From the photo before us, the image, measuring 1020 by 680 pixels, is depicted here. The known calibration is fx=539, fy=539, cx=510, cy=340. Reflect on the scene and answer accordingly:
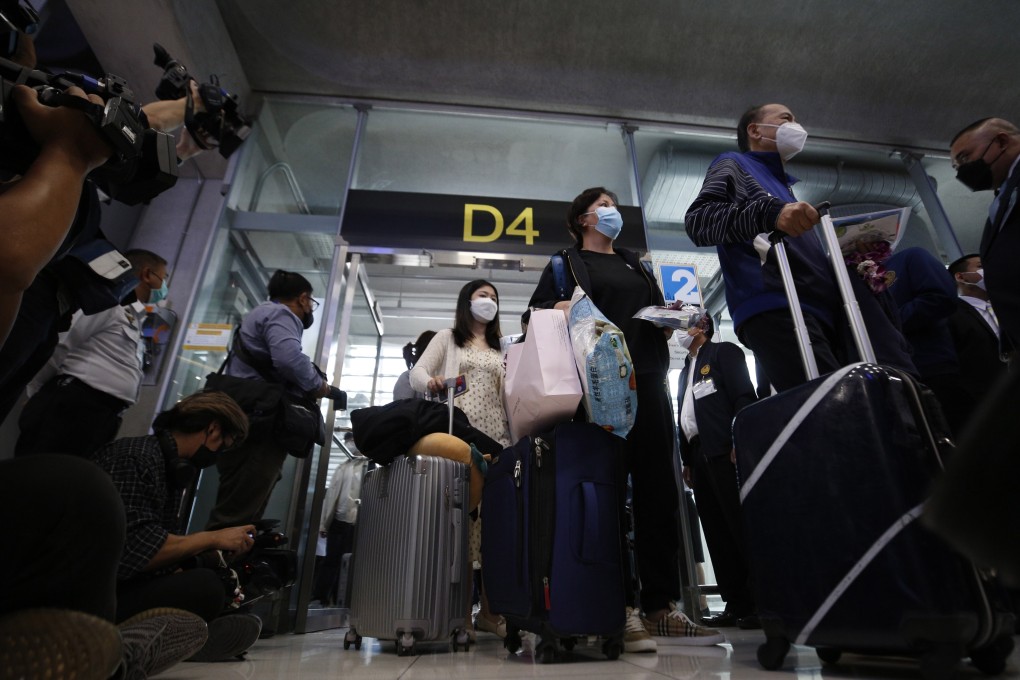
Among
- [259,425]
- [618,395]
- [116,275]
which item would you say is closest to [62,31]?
[259,425]

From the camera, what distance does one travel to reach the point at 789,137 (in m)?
1.73

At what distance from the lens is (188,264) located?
149 inches

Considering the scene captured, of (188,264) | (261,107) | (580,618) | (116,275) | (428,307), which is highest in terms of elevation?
(261,107)

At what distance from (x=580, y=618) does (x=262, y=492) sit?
171 centimetres

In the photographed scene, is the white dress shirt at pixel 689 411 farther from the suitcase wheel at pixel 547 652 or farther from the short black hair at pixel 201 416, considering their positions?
the short black hair at pixel 201 416

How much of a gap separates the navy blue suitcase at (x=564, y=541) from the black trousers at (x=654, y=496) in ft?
0.89

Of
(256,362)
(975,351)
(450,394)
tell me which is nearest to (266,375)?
(256,362)

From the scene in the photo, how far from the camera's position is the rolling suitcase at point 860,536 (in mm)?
872

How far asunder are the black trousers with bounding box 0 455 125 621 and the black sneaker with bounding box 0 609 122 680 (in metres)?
0.02

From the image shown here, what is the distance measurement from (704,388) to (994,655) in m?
1.66

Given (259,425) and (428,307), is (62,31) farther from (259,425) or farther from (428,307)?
(428,307)

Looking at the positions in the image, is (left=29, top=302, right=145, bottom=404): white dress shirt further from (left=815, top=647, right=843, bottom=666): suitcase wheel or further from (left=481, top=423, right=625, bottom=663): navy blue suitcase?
(left=815, top=647, right=843, bottom=666): suitcase wheel

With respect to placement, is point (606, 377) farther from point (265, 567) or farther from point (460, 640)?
point (265, 567)

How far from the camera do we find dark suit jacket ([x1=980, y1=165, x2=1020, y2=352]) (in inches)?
60.2
